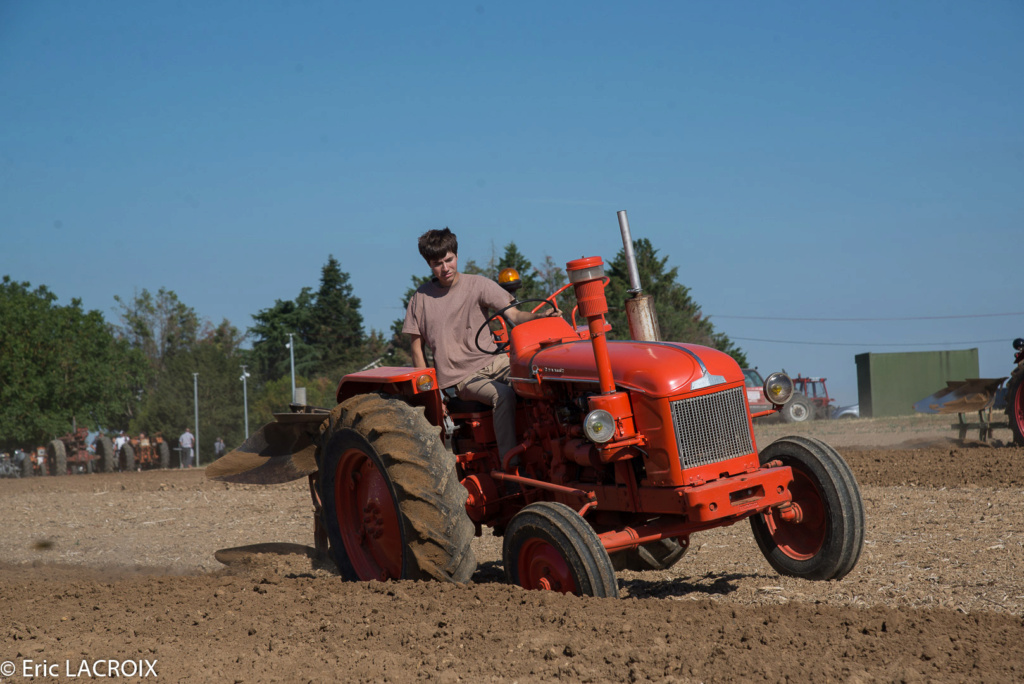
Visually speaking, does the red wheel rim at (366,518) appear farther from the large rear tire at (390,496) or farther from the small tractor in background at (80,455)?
the small tractor in background at (80,455)

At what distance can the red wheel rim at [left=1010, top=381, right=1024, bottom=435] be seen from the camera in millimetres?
12016

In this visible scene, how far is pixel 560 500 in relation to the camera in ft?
17.2

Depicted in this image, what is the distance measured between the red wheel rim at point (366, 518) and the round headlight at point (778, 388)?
2.30m

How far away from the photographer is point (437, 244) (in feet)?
18.9

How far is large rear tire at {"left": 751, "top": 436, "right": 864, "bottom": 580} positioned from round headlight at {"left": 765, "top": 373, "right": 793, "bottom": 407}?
0.79 feet

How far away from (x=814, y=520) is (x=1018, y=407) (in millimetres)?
8318

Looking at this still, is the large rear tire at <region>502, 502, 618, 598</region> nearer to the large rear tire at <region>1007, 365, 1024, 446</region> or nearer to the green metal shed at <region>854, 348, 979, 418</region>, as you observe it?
the large rear tire at <region>1007, 365, 1024, 446</region>

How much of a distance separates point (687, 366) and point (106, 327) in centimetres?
4565

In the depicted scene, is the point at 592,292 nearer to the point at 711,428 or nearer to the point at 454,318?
the point at 711,428

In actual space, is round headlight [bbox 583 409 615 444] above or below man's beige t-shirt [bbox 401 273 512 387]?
below

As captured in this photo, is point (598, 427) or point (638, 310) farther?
point (638, 310)

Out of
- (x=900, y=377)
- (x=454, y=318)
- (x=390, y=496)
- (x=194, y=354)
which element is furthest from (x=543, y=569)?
(x=194, y=354)

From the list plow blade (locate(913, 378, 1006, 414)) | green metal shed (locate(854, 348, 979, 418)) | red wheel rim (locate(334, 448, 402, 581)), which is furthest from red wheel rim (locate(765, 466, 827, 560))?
green metal shed (locate(854, 348, 979, 418))

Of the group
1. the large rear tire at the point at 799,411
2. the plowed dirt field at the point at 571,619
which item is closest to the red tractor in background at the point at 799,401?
the large rear tire at the point at 799,411
